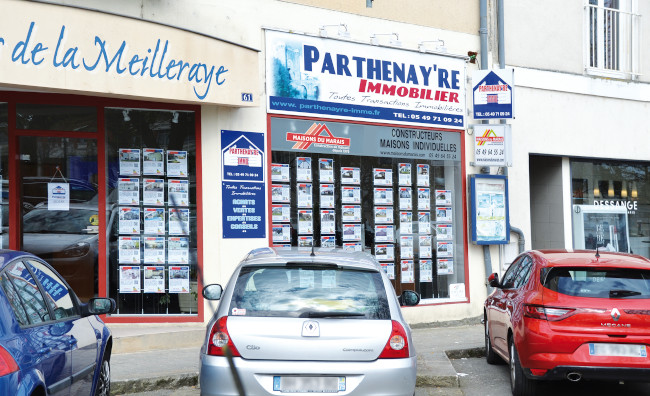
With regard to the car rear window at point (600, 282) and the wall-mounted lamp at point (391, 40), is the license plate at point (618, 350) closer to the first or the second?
the car rear window at point (600, 282)

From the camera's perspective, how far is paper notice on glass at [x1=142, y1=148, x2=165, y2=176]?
1110cm

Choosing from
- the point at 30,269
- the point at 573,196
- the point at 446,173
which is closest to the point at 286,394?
the point at 30,269

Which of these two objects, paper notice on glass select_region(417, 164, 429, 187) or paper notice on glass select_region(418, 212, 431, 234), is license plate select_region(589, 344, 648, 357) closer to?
paper notice on glass select_region(418, 212, 431, 234)

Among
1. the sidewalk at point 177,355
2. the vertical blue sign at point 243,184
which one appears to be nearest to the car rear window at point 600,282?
the sidewalk at point 177,355

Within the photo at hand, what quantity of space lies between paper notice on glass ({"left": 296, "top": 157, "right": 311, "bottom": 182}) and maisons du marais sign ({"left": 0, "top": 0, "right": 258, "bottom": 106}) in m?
1.50

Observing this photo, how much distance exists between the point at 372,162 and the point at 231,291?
23.8ft

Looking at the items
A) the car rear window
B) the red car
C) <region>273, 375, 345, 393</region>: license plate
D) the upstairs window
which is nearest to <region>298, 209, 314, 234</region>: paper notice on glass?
the red car

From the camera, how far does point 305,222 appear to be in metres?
12.2

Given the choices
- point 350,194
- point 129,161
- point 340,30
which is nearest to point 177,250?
point 129,161

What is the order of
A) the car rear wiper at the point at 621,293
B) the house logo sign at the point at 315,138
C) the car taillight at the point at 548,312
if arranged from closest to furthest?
the car taillight at the point at 548,312 → the car rear wiper at the point at 621,293 → the house logo sign at the point at 315,138

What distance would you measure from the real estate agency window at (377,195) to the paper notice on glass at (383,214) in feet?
0.05

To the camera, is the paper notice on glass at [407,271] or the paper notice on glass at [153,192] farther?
the paper notice on glass at [407,271]

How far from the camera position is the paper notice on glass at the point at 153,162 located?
11.1 m

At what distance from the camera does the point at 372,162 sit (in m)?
12.9
